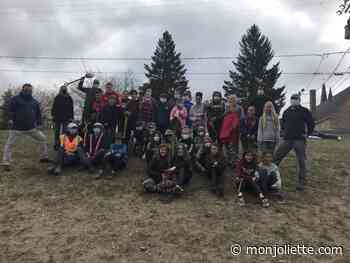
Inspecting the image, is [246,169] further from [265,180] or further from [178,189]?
[178,189]

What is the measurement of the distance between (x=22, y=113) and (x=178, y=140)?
4.42m

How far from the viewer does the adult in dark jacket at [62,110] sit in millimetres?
9484

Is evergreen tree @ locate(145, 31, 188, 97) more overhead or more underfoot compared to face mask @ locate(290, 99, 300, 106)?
more overhead

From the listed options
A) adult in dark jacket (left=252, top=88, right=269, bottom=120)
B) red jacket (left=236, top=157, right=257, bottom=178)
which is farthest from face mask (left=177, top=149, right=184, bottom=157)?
adult in dark jacket (left=252, top=88, right=269, bottom=120)

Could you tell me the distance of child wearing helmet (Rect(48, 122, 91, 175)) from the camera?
8.42 m

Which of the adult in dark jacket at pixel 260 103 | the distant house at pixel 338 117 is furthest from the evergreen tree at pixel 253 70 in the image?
the adult in dark jacket at pixel 260 103

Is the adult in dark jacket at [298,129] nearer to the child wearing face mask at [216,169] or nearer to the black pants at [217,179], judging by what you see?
the child wearing face mask at [216,169]

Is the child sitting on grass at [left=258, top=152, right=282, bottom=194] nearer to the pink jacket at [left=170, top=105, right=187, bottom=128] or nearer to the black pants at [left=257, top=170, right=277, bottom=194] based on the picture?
the black pants at [left=257, top=170, right=277, bottom=194]

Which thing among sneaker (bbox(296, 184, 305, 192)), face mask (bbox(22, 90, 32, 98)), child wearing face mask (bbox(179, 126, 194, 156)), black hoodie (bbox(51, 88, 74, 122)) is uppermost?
face mask (bbox(22, 90, 32, 98))

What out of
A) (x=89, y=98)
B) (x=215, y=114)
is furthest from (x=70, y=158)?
(x=215, y=114)

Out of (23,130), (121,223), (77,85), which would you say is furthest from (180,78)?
(121,223)

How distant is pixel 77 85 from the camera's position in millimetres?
10406

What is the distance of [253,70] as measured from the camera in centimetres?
3666

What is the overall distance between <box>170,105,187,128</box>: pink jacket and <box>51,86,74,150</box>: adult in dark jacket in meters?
3.25
